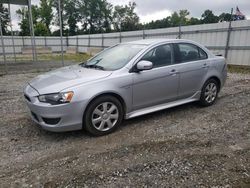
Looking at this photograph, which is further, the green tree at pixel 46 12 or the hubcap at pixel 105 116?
the green tree at pixel 46 12

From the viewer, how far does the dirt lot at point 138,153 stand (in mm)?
2420

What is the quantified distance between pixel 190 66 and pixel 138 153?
2.20 metres

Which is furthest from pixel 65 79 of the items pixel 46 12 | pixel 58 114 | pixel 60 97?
pixel 46 12

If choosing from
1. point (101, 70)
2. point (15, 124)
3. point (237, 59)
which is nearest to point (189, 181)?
point (101, 70)

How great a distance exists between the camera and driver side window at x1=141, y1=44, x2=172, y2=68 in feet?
12.8

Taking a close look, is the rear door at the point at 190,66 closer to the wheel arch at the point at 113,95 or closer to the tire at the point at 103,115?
the wheel arch at the point at 113,95

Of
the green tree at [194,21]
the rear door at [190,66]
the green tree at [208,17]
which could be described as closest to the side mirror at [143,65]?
the rear door at [190,66]

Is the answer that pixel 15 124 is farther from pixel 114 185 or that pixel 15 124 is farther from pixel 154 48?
pixel 154 48

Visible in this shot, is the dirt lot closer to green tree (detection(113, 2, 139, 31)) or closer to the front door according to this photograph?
the front door

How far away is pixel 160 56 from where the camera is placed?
4.02 m

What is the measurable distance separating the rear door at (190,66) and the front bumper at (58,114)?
2060mm

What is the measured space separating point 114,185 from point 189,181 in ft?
2.67

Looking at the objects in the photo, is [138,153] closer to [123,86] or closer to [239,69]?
[123,86]

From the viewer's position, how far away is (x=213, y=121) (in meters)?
4.01
